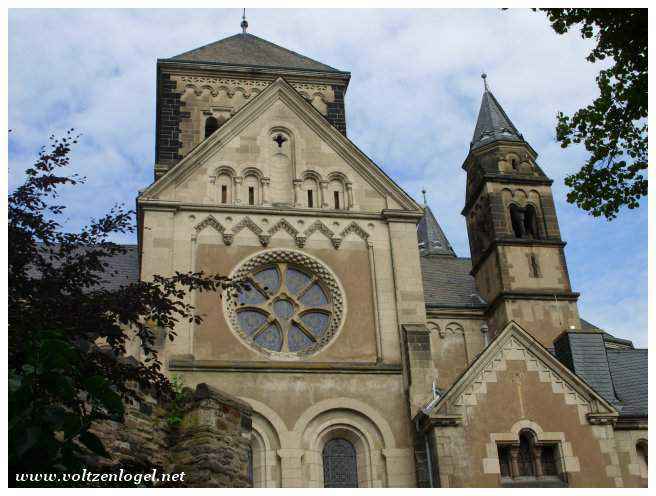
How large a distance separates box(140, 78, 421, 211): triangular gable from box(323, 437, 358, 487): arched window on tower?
7.13 metres

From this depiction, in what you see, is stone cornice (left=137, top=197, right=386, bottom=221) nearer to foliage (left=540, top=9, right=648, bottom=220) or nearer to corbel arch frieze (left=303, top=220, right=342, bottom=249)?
corbel arch frieze (left=303, top=220, right=342, bottom=249)

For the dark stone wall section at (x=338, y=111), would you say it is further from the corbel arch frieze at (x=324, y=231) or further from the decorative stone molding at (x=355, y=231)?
the corbel arch frieze at (x=324, y=231)

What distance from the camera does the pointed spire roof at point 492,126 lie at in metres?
31.7

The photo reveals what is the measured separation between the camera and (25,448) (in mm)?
7922

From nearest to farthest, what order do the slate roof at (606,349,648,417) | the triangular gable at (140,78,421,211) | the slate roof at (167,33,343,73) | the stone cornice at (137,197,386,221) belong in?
the slate roof at (606,349,648,417), the stone cornice at (137,197,386,221), the triangular gable at (140,78,421,211), the slate roof at (167,33,343,73)

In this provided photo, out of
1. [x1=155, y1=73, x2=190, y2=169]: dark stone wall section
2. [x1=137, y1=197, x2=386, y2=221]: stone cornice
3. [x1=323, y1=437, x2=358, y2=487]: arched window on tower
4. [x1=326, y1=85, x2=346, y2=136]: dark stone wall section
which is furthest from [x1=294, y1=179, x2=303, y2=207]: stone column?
[x1=326, y1=85, x2=346, y2=136]: dark stone wall section

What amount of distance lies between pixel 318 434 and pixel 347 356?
7.24 feet

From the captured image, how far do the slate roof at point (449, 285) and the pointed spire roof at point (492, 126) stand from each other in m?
4.39

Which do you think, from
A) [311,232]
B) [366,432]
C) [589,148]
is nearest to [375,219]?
[311,232]

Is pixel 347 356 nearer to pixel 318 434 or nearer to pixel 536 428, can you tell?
pixel 318 434

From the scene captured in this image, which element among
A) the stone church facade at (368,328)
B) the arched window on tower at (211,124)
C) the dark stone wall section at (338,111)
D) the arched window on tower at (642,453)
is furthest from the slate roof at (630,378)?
the arched window on tower at (211,124)

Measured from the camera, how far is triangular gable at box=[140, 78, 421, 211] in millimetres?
24031

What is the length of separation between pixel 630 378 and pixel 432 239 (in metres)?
24.6

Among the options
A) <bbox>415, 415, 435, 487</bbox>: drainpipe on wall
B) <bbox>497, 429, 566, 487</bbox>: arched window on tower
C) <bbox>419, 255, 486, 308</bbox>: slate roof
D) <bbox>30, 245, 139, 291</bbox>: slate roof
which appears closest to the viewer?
<bbox>497, 429, 566, 487</bbox>: arched window on tower
